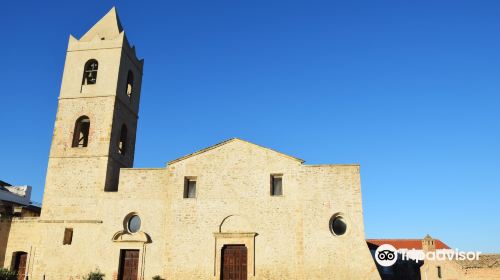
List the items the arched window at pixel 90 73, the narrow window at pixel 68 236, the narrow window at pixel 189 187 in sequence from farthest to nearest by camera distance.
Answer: the arched window at pixel 90 73
the narrow window at pixel 189 187
the narrow window at pixel 68 236

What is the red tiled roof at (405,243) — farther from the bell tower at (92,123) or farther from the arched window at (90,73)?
the arched window at (90,73)

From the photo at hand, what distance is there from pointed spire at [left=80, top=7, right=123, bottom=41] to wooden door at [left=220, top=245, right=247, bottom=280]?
47.3 feet

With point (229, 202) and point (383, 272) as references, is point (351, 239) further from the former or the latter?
point (383, 272)

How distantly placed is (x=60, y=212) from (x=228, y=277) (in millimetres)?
9398

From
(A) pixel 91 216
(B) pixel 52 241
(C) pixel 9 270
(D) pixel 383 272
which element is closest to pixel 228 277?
(A) pixel 91 216

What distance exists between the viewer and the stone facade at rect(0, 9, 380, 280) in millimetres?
19547

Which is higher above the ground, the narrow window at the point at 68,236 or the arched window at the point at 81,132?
the arched window at the point at 81,132

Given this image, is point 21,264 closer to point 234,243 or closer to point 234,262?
point 234,262

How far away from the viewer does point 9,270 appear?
21.5 m

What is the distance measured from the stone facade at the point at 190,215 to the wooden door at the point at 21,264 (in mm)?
461

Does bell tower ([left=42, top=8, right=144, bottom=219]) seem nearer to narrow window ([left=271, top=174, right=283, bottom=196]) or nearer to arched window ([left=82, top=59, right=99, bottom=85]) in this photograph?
arched window ([left=82, top=59, right=99, bottom=85])

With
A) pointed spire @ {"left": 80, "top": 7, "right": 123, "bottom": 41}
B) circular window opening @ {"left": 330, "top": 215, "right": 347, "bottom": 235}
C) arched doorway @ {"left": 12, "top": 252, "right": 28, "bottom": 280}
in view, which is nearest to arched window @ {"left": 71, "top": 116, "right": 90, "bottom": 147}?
pointed spire @ {"left": 80, "top": 7, "right": 123, "bottom": 41}

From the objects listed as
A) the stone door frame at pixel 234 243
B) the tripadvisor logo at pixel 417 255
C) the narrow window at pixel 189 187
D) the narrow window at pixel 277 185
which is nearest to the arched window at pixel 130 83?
the narrow window at pixel 189 187

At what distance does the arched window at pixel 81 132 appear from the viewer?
23.4 meters
